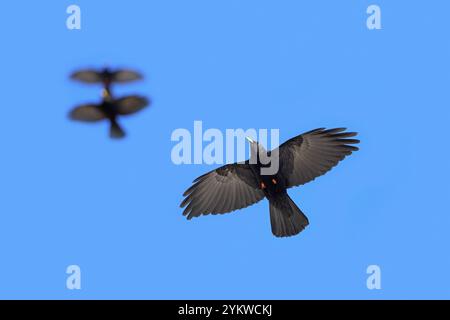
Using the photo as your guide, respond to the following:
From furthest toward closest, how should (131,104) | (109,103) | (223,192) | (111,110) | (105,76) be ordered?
(223,192) → (111,110) → (109,103) → (131,104) → (105,76)

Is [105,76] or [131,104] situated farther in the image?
[131,104]

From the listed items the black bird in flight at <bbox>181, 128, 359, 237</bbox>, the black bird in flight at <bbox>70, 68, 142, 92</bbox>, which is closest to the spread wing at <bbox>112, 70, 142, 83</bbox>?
the black bird in flight at <bbox>70, 68, 142, 92</bbox>

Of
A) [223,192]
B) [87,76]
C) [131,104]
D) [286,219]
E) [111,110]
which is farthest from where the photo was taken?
[223,192]

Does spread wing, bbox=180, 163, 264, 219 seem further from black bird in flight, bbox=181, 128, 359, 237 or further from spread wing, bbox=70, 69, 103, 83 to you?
spread wing, bbox=70, 69, 103, 83

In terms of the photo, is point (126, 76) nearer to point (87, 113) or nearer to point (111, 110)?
point (111, 110)

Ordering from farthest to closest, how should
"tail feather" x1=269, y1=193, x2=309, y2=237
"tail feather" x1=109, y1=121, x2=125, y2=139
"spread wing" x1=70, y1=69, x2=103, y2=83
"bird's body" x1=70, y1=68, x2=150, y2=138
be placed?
"tail feather" x1=269, y1=193, x2=309, y2=237 < "tail feather" x1=109, y1=121, x2=125, y2=139 < "bird's body" x1=70, y1=68, x2=150, y2=138 < "spread wing" x1=70, y1=69, x2=103, y2=83

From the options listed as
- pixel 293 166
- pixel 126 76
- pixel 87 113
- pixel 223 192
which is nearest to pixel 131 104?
pixel 126 76

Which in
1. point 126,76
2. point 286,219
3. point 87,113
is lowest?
point 286,219
